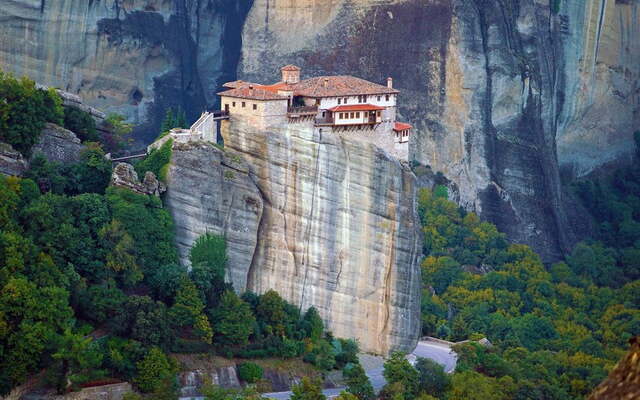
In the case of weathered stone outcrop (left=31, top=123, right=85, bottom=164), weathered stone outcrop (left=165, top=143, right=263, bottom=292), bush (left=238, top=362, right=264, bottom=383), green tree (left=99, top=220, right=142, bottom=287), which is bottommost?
bush (left=238, top=362, right=264, bottom=383)

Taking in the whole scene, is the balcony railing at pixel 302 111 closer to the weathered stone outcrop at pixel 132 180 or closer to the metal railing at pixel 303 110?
the metal railing at pixel 303 110

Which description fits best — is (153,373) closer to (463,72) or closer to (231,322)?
(231,322)

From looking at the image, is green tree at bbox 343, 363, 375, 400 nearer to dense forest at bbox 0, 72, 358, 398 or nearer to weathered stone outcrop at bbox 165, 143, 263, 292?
dense forest at bbox 0, 72, 358, 398

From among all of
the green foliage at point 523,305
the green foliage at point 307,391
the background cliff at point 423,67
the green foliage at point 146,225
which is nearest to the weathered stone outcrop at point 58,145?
the green foliage at point 146,225

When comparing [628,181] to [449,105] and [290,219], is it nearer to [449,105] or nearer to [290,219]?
[449,105]

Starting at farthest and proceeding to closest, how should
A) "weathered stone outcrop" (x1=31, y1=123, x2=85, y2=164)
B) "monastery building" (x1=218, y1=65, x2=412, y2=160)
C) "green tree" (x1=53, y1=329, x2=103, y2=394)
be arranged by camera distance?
"monastery building" (x1=218, y1=65, x2=412, y2=160) < "weathered stone outcrop" (x1=31, y1=123, x2=85, y2=164) < "green tree" (x1=53, y1=329, x2=103, y2=394)

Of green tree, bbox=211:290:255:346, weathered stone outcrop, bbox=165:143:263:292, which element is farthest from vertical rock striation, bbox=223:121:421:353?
green tree, bbox=211:290:255:346

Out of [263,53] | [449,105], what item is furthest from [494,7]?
[263,53]

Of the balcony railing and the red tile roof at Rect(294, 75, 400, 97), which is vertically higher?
the red tile roof at Rect(294, 75, 400, 97)

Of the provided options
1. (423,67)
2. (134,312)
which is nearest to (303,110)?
(134,312)
